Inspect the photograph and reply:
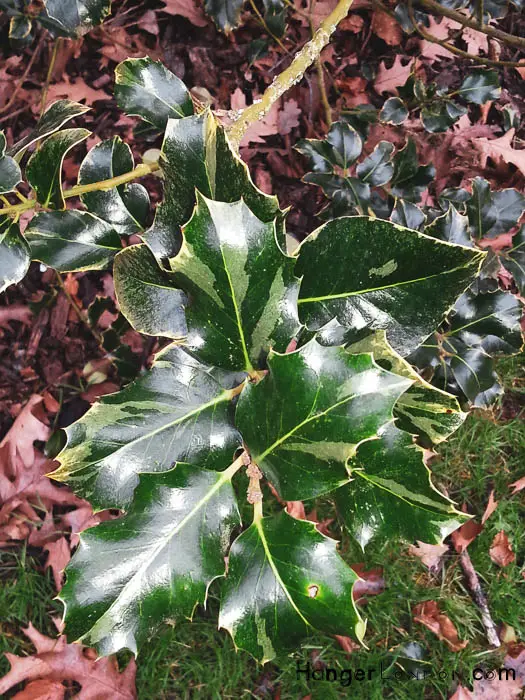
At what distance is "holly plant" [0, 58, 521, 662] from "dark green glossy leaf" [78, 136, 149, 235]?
0.31ft

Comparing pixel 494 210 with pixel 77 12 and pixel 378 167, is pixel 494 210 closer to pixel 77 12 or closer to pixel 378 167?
pixel 378 167

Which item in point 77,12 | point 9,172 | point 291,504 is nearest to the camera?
point 9,172

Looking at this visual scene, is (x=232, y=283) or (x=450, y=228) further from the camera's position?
(x=450, y=228)

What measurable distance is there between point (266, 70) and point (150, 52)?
376 mm

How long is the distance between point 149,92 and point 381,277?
478mm

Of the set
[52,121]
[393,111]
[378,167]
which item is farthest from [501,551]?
[52,121]

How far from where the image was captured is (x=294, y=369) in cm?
69

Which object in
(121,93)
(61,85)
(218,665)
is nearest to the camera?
(121,93)

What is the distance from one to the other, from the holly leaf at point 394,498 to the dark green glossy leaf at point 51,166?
0.57 metres

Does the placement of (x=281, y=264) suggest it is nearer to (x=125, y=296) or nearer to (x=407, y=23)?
(x=125, y=296)

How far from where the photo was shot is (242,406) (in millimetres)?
762

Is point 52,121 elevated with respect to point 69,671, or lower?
elevated

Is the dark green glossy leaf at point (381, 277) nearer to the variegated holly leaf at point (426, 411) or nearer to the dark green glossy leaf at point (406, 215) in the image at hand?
the variegated holly leaf at point (426, 411)

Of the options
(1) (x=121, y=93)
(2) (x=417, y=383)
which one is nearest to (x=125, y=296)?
(1) (x=121, y=93)
